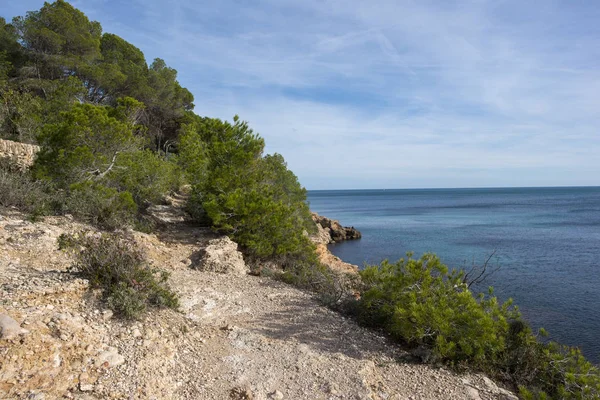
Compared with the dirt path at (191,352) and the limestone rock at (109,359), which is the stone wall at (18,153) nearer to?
the dirt path at (191,352)

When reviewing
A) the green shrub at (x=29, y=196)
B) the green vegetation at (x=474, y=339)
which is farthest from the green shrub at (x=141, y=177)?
the green vegetation at (x=474, y=339)

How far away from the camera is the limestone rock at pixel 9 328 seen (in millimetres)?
4199

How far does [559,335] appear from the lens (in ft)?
39.6

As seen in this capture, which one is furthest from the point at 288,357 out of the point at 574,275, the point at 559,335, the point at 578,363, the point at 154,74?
the point at 154,74

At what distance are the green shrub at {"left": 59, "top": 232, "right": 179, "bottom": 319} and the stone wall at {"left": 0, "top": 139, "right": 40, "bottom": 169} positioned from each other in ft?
26.5

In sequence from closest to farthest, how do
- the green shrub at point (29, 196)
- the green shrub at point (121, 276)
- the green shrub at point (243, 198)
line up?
the green shrub at point (121, 276)
the green shrub at point (29, 196)
the green shrub at point (243, 198)

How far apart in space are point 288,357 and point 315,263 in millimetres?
6203

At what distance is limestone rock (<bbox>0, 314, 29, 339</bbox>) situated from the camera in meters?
4.20

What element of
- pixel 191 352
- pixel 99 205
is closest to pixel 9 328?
pixel 191 352

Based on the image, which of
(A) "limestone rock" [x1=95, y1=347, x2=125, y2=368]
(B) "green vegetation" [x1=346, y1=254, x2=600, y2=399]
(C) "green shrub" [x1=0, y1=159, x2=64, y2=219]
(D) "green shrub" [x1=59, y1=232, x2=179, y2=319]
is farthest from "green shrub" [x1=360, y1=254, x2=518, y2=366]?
(C) "green shrub" [x1=0, y1=159, x2=64, y2=219]

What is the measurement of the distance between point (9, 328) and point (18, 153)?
420 inches

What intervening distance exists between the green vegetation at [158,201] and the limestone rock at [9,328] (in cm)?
117

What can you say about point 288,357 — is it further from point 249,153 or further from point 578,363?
point 249,153

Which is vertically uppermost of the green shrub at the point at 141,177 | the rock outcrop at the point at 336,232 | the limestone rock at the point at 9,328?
the green shrub at the point at 141,177
